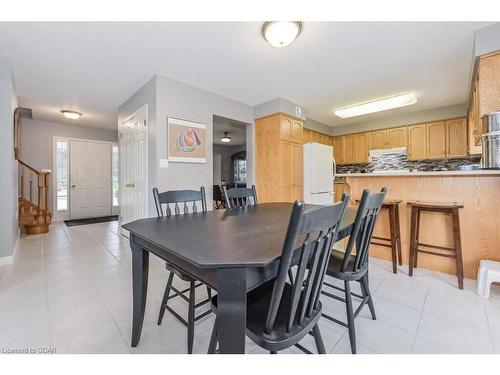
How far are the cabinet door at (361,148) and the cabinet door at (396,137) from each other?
0.49 metres

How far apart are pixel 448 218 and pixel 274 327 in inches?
94.0

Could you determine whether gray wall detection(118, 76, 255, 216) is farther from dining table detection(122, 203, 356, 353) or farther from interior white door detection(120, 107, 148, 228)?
dining table detection(122, 203, 356, 353)

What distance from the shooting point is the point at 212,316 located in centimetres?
165

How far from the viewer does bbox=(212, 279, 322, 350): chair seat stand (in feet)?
2.69

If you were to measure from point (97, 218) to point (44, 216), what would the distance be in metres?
1.45

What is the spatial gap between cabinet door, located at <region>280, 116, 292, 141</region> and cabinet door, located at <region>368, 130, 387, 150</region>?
2472 millimetres

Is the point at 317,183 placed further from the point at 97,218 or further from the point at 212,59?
the point at 97,218

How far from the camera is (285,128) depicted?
3.98 m

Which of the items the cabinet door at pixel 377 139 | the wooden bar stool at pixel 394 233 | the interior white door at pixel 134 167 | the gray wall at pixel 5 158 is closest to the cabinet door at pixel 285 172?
the wooden bar stool at pixel 394 233

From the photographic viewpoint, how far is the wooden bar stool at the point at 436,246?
6.72 ft

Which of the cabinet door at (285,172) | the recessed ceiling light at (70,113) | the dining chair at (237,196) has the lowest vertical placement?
the dining chair at (237,196)

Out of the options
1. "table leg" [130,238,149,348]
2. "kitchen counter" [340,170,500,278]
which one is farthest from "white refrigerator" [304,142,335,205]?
"table leg" [130,238,149,348]

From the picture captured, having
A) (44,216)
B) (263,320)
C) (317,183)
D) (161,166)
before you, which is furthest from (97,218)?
(263,320)

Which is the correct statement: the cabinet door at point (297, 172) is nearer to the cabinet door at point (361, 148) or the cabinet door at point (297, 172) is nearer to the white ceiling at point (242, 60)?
the white ceiling at point (242, 60)
